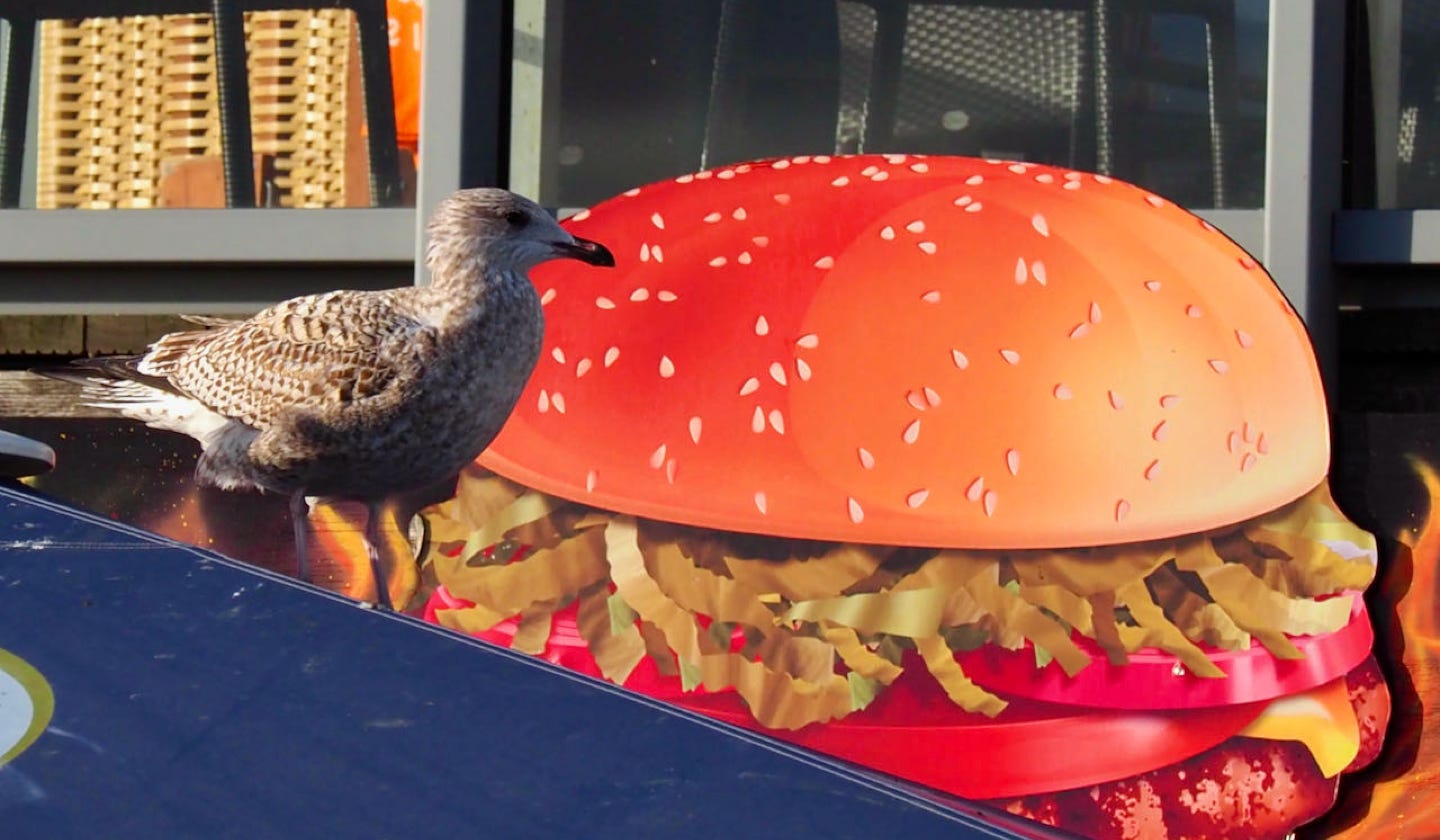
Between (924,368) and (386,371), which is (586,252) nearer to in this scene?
(386,371)

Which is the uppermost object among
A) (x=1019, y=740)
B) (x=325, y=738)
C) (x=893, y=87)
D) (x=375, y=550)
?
(x=893, y=87)

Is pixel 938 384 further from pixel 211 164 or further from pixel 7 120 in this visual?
pixel 7 120

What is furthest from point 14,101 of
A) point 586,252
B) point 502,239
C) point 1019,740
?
point 1019,740

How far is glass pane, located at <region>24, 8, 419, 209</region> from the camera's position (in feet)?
14.4

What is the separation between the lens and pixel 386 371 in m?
3.26

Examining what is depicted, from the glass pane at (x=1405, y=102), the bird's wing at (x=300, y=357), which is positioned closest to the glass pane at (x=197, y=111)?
the bird's wing at (x=300, y=357)

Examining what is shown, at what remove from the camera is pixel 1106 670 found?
3750 millimetres

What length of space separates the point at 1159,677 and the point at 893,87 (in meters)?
1.53

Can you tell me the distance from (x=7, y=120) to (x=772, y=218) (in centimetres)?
209

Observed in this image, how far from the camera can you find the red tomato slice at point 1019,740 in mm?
3766

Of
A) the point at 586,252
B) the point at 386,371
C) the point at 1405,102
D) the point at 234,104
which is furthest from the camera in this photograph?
the point at 234,104

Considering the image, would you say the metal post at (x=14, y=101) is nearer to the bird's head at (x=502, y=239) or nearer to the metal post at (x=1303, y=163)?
the bird's head at (x=502, y=239)

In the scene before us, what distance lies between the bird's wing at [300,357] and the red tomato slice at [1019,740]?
1.27m

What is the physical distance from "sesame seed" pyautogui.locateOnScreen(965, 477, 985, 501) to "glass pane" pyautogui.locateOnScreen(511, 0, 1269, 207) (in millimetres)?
867
